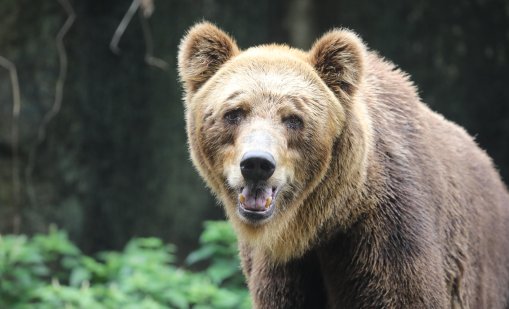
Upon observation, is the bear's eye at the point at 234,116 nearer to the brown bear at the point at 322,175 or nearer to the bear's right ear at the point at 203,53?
the brown bear at the point at 322,175

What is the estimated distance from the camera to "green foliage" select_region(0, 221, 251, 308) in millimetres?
6926

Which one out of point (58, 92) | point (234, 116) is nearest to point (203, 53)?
point (234, 116)

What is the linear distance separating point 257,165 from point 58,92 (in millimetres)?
4791

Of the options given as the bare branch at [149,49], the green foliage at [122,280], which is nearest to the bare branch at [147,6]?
the bare branch at [149,49]

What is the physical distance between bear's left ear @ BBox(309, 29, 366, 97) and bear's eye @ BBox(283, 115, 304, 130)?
32 cm

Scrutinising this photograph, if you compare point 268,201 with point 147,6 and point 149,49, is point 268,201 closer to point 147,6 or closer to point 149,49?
point 147,6

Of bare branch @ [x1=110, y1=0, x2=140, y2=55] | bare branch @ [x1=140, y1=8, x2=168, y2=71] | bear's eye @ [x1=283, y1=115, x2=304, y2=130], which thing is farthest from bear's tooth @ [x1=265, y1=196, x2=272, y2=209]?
bare branch @ [x1=140, y1=8, x2=168, y2=71]

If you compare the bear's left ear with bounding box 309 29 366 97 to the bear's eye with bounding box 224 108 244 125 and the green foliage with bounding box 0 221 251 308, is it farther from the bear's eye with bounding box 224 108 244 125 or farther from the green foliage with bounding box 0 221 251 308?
the green foliage with bounding box 0 221 251 308

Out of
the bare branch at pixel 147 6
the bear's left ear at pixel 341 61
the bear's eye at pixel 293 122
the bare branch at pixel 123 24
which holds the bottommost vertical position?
the bear's eye at pixel 293 122

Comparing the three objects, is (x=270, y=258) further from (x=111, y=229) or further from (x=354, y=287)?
(x=111, y=229)

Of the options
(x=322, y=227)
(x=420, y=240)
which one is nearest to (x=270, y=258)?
(x=322, y=227)

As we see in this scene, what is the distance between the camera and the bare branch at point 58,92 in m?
8.49

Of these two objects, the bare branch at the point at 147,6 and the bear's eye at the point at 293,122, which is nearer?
the bear's eye at the point at 293,122

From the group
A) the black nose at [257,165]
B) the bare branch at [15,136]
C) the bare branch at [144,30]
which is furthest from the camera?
the bare branch at [144,30]
